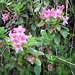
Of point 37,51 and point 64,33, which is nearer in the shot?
point 37,51

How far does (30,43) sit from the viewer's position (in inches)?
38.9

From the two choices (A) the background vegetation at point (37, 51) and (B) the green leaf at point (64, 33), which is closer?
(A) the background vegetation at point (37, 51)

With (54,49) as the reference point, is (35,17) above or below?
above

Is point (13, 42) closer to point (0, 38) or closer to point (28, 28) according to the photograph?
point (0, 38)

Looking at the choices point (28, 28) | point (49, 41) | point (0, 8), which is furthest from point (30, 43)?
point (0, 8)

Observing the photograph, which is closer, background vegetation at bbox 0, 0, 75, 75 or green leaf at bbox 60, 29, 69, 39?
background vegetation at bbox 0, 0, 75, 75

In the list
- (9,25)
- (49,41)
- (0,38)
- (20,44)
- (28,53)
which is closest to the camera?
(20,44)

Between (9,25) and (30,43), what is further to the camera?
(9,25)

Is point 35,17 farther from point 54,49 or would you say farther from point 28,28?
point 54,49

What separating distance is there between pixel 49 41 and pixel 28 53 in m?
0.32

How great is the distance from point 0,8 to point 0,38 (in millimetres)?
882

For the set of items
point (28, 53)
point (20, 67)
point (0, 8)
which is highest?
point (0, 8)

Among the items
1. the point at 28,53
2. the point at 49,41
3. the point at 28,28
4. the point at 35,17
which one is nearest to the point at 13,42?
the point at 28,53

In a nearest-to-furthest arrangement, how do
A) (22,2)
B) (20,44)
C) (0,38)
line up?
(20,44) < (0,38) < (22,2)
